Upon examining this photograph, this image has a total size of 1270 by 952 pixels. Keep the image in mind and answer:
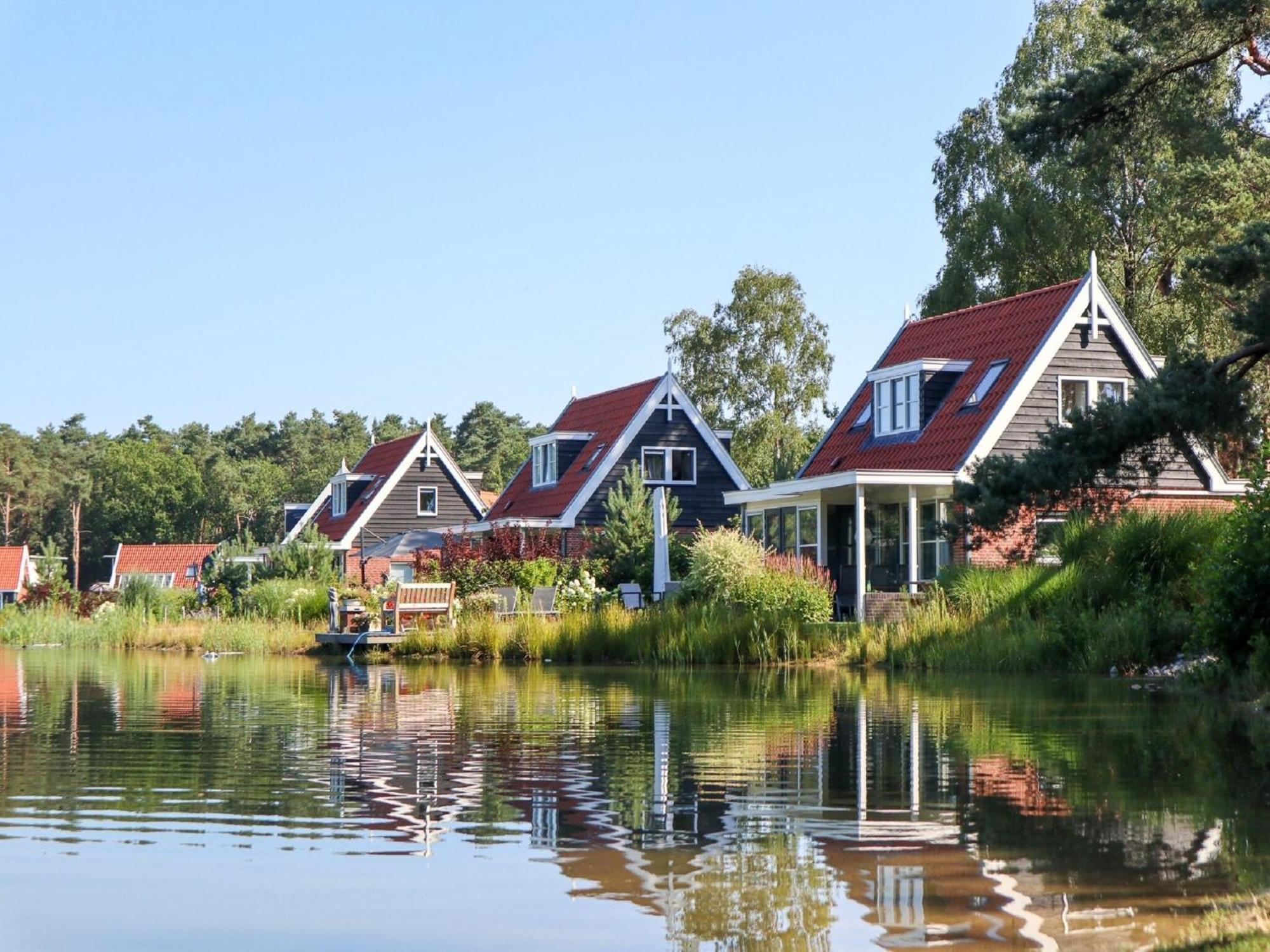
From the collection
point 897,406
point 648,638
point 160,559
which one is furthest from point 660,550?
point 160,559

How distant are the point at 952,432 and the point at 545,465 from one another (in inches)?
686

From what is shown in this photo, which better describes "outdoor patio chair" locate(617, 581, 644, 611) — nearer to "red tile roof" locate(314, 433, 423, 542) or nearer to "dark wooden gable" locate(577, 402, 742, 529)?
"dark wooden gable" locate(577, 402, 742, 529)

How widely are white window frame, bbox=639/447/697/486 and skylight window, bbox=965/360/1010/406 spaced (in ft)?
42.5

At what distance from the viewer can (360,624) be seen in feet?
110

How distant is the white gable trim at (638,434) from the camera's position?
150 ft

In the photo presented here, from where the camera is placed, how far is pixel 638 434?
4659cm

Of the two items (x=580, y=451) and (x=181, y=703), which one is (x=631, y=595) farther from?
(x=181, y=703)

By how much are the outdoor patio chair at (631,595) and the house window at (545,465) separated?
1411 cm

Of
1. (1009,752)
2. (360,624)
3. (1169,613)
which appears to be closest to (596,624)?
(360,624)

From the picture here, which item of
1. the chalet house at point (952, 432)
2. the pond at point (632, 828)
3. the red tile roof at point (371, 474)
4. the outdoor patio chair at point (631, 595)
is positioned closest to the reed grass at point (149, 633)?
the outdoor patio chair at point (631, 595)

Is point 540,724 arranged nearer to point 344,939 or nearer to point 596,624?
point 344,939

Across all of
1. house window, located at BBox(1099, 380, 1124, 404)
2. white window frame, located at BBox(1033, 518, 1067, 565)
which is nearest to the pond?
white window frame, located at BBox(1033, 518, 1067, 565)

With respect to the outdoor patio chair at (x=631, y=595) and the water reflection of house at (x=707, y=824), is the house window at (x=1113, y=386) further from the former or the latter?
the water reflection of house at (x=707, y=824)

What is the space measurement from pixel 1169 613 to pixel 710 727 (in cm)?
962
